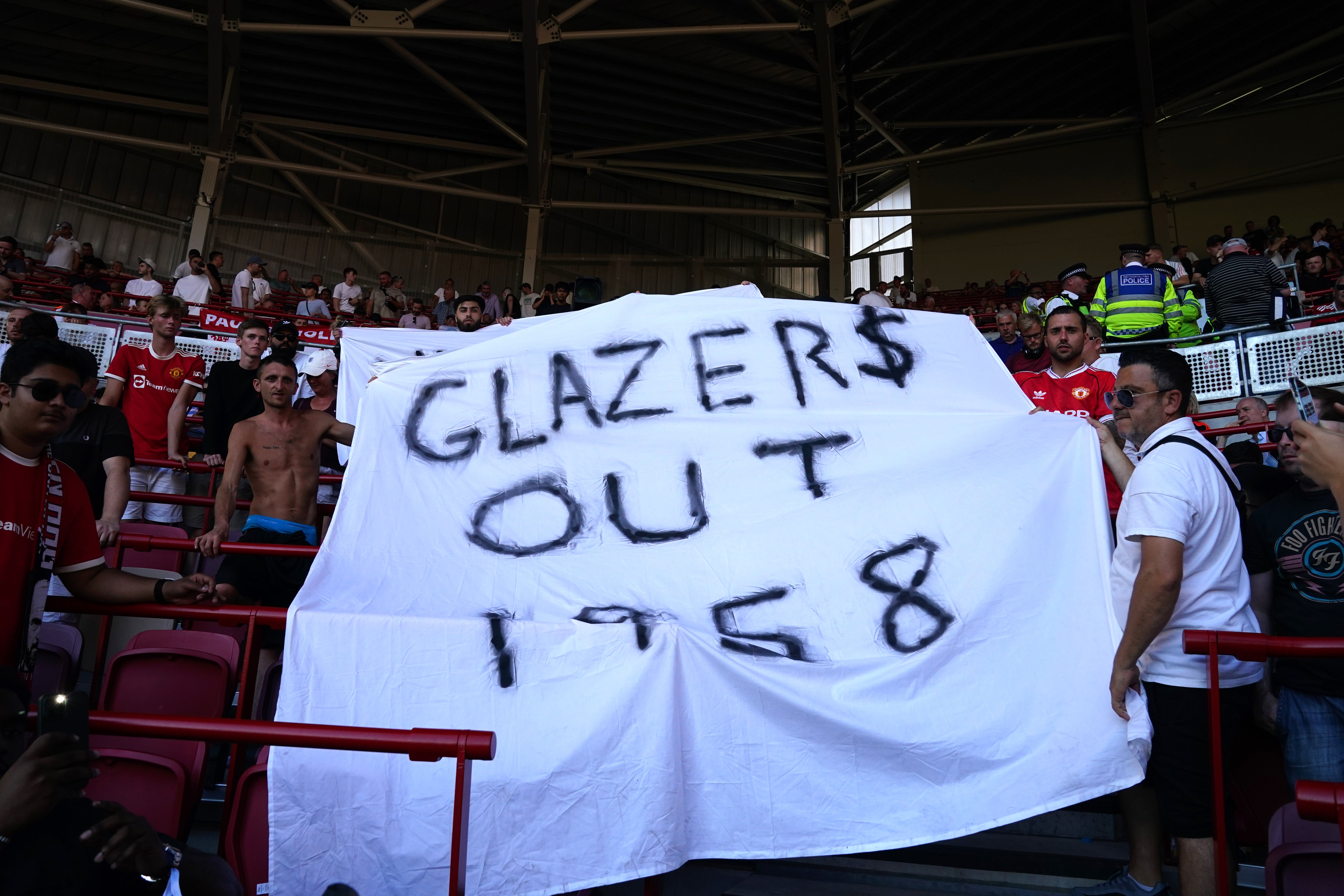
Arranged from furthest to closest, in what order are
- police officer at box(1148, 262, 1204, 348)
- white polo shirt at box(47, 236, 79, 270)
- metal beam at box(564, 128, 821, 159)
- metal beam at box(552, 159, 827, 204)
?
1. metal beam at box(552, 159, 827, 204)
2. metal beam at box(564, 128, 821, 159)
3. white polo shirt at box(47, 236, 79, 270)
4. police officer at box(1148, 262, 1204, 348)

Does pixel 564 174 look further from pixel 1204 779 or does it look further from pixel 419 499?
pixel 1204 779

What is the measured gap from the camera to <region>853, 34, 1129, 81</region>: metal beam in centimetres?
1773

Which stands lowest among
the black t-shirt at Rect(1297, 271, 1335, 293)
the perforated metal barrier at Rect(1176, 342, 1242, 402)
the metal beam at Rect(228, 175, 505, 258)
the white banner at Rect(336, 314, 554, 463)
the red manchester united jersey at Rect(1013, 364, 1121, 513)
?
the red manchester united jersey at Rect(1013, 364, 1121, 513)

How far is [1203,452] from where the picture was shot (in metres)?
2.93

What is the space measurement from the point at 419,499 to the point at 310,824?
54.3 inches

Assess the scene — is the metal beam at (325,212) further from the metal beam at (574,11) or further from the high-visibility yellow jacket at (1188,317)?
the high-visibility yellow jacket at (1188,317)

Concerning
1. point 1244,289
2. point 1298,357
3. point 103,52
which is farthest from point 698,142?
point 1298,357

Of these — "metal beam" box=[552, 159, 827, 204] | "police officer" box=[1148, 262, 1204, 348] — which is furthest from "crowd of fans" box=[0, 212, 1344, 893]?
"metal beam" box=[552, 159, 827, 204]

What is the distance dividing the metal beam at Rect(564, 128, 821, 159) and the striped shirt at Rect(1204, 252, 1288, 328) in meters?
11.5

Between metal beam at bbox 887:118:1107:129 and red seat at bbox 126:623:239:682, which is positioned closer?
red seat at bbox 126:623:239:682

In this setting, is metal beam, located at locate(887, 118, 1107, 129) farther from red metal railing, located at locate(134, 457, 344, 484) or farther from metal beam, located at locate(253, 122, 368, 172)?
red metal railing, located at locate(134, 457, 344, 484)

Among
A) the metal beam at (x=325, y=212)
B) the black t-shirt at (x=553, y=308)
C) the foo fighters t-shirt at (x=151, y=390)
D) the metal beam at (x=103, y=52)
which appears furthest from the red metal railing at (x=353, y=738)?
the metal beam at (x=325, y=212)

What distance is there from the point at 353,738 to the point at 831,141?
61.9 feet

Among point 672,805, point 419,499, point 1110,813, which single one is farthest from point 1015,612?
point 419,499
